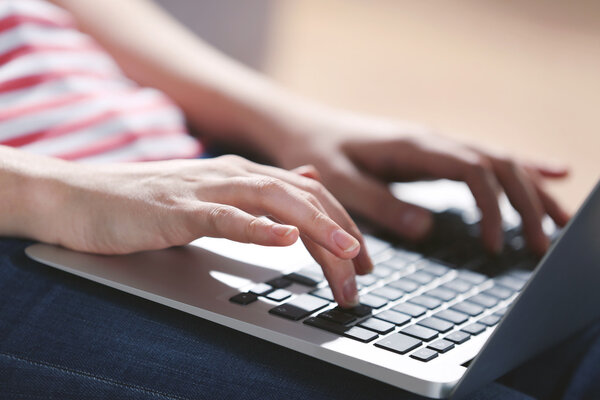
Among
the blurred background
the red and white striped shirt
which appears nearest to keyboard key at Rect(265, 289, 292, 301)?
the red and white striped shirt

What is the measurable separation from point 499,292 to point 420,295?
10 centimetres

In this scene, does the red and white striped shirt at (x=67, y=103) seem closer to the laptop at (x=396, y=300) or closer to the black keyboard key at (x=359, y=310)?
the laptop at (x=396, y=300)

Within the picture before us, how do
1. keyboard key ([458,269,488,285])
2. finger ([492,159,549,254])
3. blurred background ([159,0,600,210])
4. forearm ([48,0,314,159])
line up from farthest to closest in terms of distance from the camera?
blurred background ([159,0,600,210]), forearm ([48,0,314,159]), finger ([492,159,549,254]), keyboard key ([458,269,488,285])

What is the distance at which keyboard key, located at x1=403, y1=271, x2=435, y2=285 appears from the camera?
66cm

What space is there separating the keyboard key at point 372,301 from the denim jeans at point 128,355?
7 cm

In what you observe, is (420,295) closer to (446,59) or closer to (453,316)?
(453,316)

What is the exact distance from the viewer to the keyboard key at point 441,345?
1.65 feet

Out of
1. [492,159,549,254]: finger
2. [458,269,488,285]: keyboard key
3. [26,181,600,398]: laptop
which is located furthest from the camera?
[492,159,549,254]: finger

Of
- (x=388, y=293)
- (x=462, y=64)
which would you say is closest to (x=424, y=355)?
(x=388, y=293)

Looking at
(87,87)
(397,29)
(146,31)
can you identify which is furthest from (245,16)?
(87,87)

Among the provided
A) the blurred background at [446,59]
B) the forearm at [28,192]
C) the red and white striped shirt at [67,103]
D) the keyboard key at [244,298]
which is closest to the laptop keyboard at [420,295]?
the keyboard key at [244,298]

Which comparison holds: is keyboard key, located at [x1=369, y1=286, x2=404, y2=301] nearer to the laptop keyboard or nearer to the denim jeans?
the laptop keyboard

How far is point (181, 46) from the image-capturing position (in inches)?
40.0

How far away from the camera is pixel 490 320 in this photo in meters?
0.58
